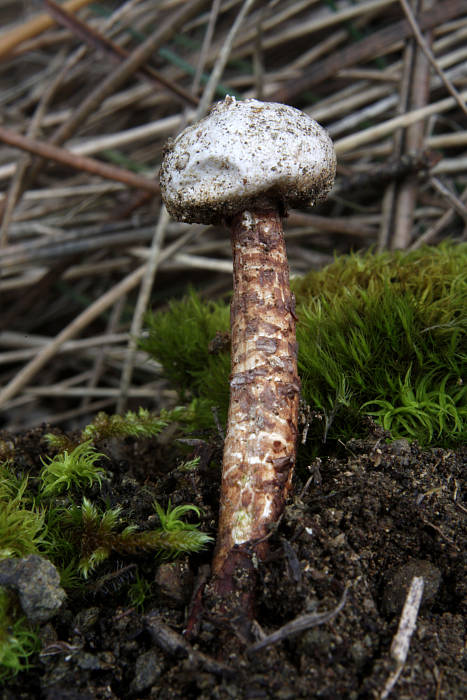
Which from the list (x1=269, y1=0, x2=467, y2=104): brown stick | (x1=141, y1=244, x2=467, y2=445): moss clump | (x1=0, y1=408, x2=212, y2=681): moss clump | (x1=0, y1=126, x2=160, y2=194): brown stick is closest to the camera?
(x1=0, y1=408, x2=212, y2=681): moss clump

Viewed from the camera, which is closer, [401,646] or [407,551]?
[401,646]

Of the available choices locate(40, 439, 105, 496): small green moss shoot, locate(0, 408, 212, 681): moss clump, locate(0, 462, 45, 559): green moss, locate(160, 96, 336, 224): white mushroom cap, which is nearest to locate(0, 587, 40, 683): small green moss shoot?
locate(0, 408, 212, 681): moss clump

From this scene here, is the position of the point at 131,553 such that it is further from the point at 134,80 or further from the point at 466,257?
the point at 134,80

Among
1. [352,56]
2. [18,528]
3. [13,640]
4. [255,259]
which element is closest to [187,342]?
[255,259]

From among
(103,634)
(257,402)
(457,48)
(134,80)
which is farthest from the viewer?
(134,80)

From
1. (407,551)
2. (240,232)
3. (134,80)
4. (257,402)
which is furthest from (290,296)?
(134,80)

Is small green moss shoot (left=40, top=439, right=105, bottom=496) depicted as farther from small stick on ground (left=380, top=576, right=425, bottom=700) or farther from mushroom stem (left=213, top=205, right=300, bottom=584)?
small stick on ground (left=380, top=576, right=425, bottom=700)
